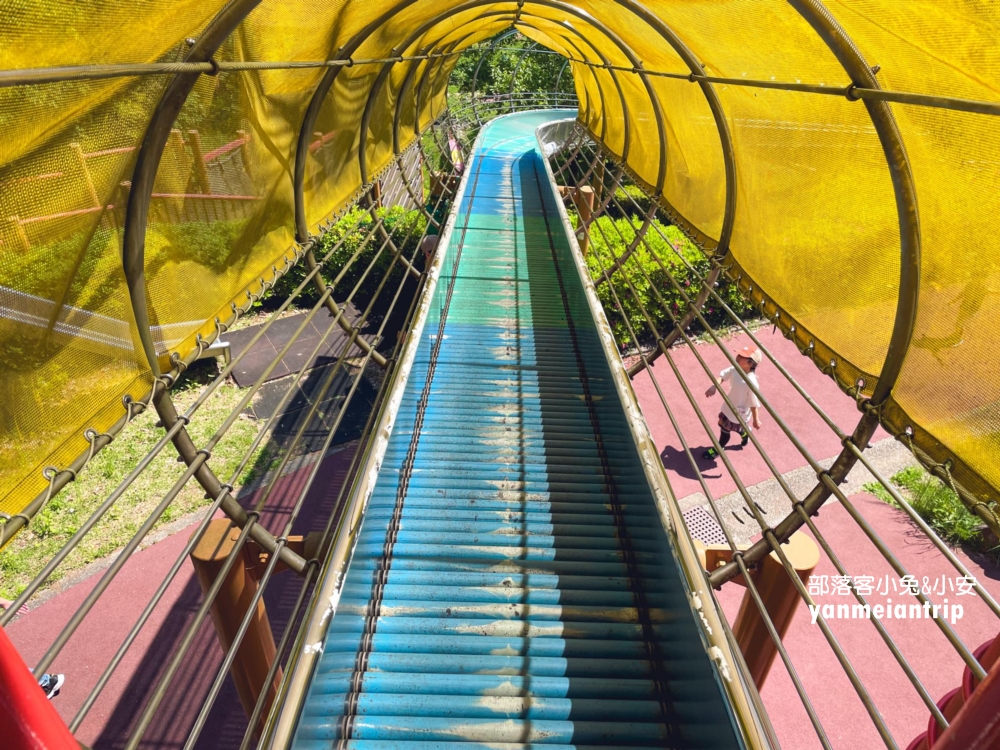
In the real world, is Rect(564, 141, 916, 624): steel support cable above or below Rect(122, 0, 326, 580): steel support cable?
below

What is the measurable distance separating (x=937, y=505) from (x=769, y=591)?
237 inches

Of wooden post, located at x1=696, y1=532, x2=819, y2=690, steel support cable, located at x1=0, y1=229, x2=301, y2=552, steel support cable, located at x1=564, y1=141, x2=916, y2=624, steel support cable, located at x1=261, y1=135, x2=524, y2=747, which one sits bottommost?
wooden post, located at x1=696, y1=532, x2=819, y2=690

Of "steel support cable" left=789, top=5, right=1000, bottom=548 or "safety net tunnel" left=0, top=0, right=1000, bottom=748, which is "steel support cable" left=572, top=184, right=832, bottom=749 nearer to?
"safety net tunnel" left=0, top=0, right=1000, bottom=748

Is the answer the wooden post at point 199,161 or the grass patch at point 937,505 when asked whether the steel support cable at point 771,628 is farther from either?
the grass patch at point 937,505

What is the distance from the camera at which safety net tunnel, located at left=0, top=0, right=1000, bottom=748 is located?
1.84m

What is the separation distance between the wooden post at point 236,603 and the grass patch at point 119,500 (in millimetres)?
4287

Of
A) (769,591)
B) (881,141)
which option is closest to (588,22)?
(881,141)

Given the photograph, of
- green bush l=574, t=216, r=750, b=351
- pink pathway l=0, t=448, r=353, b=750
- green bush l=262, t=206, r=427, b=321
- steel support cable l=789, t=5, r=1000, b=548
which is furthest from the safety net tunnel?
green bush l=262, t=206, r=427, b=321

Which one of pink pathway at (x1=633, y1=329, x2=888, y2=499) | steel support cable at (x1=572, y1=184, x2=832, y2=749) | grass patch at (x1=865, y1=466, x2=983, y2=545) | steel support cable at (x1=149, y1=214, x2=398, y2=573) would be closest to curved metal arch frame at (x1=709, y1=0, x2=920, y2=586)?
steel support cable at (x1=572, y1=184, x2=832, y2=749)

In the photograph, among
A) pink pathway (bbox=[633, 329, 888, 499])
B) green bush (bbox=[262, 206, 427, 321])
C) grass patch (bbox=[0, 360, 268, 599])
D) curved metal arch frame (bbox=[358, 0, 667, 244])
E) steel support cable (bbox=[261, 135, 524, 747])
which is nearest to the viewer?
steel support cable (bbox=[261, 135, 524, 747])

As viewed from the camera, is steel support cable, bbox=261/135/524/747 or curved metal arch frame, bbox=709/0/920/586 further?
curved metal arch frame, bbox=709/0/920/586

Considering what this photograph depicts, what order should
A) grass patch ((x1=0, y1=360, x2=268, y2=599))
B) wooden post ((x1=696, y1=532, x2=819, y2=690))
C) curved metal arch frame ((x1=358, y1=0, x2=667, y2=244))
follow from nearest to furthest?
wooden post ((x1=696, y1=532, x2=819, y2=690))
curved metal arch frame ((x1=358, y1=0, x2=667, y2=244))
grass patch ((x1=0, y1=360, x2=268, y2=599))

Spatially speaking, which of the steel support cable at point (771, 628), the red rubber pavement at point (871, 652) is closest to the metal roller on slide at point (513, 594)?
the steel support cable at point (771, 628)

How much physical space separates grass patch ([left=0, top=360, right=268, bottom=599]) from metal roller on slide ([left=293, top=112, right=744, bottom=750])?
15.9ft
